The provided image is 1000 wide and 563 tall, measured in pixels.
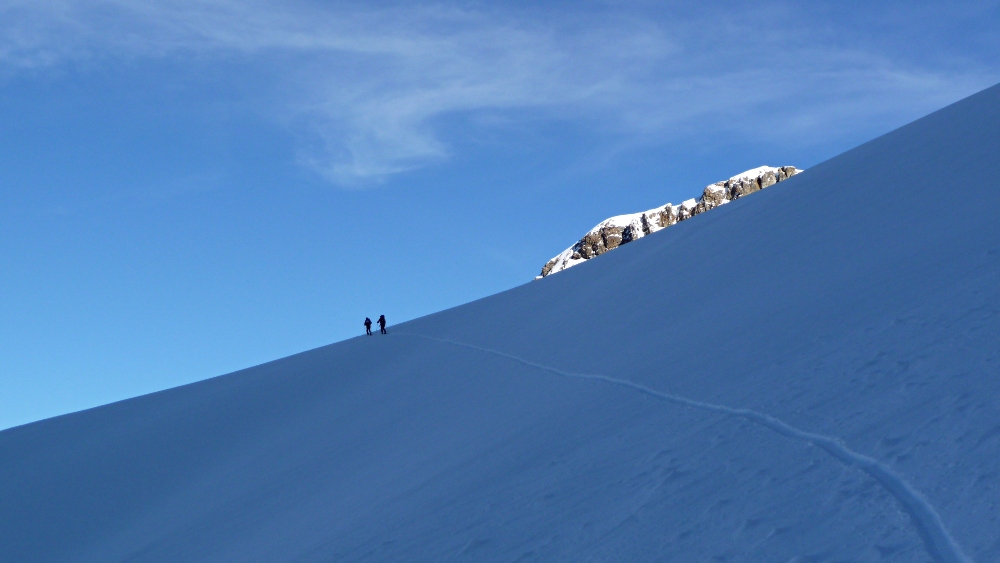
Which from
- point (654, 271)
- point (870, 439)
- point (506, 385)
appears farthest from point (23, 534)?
point (870, 439)

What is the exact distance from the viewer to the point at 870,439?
384 cm

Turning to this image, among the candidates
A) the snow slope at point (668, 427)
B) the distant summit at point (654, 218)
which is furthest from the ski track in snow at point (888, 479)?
the distant summit at point (654, 218)

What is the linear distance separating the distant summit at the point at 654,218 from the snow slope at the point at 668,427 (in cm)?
11929

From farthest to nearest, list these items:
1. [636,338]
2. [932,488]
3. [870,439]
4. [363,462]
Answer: [636,338], [363,462], [870,439], [932,488]

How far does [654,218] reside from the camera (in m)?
139

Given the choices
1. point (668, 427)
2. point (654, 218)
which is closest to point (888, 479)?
point (668, 427)

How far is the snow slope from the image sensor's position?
11.6 ft

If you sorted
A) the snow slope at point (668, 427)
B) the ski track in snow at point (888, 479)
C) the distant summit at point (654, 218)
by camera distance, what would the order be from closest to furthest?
the ski track in snow at point (888, 479) < the snow slope at point (668, 427) < the distant summit at point (654, 218)

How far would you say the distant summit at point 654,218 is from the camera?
435 ft

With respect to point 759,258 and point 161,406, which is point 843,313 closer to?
point 759,258

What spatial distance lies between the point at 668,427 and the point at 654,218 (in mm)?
137237

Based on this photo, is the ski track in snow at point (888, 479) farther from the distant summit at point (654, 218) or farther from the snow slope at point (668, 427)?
the distant summit at point (654, 218)

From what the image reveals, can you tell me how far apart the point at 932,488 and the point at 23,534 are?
1114cm

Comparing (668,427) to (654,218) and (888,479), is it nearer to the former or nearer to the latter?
(888,479)
